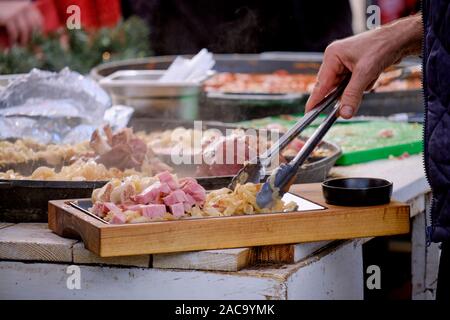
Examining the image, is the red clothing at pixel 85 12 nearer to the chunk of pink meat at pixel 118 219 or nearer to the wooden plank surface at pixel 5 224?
the wooden plank surface at pixel 5 224

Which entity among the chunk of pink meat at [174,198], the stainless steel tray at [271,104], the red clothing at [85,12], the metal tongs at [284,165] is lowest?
the chunk of pink meat at [174,198]

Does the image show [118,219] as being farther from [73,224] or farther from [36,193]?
[36,193]

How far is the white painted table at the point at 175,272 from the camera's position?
2.13 m

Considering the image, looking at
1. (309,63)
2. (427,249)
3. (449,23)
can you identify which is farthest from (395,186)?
(309,63)

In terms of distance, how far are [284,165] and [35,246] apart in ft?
2.48

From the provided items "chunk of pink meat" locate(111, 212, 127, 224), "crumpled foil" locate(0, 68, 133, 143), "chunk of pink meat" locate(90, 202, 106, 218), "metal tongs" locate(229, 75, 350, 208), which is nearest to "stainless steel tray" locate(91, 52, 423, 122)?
"crumpled foil" locate(0, 68, 133, 143)

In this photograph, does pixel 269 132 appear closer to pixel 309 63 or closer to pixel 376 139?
pixel 376 139

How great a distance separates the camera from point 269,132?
10.8ft

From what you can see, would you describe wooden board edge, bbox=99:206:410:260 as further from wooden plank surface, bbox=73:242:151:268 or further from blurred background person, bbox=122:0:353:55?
blurred background person, bbox=122:0:353:55

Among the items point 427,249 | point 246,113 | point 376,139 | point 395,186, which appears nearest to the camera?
point 395,186

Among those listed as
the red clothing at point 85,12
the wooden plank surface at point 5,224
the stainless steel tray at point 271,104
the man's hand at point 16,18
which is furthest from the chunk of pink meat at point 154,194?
the red clothing at point 85,12

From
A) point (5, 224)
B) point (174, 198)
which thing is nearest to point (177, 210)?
point (174, 198)

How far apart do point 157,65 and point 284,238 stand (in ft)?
10.7

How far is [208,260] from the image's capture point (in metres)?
2.14
